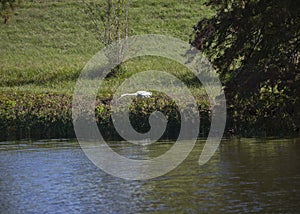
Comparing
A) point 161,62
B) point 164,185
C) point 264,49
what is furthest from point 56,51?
point 164,185

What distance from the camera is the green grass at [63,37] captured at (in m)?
33.9

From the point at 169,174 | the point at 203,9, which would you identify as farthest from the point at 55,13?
the point at 169,174

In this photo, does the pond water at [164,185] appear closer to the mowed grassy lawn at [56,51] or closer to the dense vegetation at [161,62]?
the dense vegetation at [161,62]

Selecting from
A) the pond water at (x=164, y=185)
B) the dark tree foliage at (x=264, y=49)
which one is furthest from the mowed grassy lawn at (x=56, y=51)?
the dark tree foliage at (x=264, y=49)

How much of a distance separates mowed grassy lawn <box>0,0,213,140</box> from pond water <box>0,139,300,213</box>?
16.4ft

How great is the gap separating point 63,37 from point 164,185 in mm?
29416

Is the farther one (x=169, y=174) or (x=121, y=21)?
(x=121, y=21)

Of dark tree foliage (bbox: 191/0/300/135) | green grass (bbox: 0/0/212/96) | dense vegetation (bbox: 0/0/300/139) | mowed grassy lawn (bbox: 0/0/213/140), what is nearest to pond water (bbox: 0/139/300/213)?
dense vegetation (bbox: 0/0/300/139)

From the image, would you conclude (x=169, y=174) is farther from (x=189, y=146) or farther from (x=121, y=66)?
(x=121, y=66)

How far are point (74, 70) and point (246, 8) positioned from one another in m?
21.1

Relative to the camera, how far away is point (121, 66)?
112 feet

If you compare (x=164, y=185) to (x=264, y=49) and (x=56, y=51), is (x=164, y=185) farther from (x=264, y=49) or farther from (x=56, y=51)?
(x=56, y=51)

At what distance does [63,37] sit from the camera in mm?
42031

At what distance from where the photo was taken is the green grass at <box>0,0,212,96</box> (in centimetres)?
3394
